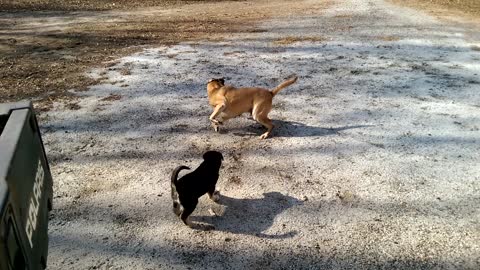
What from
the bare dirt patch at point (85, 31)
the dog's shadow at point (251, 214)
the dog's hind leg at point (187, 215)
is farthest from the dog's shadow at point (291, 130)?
the bare dirt patch at point (85, 31)

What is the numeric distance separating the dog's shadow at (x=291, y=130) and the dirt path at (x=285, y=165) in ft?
0.08

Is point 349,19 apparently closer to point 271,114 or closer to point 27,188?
point 271,114

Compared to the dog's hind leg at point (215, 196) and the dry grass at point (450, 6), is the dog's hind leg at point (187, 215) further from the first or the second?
the dry grass at point (450, 6)

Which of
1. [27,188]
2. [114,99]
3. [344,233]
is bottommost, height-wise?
[344,233]

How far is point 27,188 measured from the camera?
5.54 ft

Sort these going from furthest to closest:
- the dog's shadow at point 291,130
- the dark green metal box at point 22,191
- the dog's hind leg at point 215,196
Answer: the dog's shadow at point 291,130 < the dog's hind leg at point 215,196 < the dark green metal box at point 22,191

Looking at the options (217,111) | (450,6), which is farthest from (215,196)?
(450,6)

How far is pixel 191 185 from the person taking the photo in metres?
3.07

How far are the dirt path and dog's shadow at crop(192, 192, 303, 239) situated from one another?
0.01m

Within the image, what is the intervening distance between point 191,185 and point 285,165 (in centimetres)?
128

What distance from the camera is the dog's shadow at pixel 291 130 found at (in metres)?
4.70

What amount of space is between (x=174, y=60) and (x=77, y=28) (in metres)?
4.24

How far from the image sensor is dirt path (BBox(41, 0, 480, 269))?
9.70ft

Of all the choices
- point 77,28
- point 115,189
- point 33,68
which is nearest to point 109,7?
point 77,28
